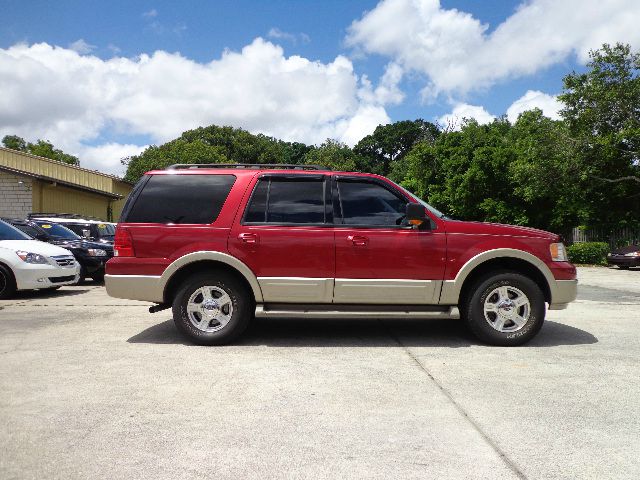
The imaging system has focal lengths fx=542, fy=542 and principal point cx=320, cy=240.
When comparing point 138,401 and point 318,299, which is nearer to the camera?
point 138,401

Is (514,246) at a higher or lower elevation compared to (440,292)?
higher

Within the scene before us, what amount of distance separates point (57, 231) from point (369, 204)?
10.8m

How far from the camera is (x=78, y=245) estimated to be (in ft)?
43.3

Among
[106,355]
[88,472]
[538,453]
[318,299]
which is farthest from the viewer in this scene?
[318,299]

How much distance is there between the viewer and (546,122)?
2755 centimetres

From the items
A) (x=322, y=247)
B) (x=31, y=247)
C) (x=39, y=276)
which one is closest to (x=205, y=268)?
(x=322, y=247)

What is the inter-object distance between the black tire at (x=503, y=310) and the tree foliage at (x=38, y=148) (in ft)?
231

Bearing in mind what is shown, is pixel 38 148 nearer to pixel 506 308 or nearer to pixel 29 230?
pixel 29 230

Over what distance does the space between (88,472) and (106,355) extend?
9.02ft

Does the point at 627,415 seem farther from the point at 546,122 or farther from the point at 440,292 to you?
the point at 546,122

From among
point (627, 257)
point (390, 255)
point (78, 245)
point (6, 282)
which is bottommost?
point (6, 282)

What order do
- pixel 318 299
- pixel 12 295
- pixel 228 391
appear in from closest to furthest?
pixel 228 391 < pixel 318 299 < pixel 12 295

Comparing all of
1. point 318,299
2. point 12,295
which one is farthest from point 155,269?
point 12,295

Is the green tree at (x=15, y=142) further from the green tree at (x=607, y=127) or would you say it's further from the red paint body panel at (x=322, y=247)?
the red paint body panel at (x=322, y=247)
